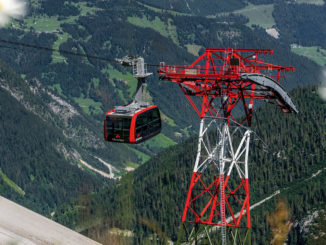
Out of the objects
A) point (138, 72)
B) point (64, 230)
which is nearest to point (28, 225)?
point (64, 230)

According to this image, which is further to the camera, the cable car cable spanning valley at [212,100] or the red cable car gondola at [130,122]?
the red cable car gondola at [130,122]

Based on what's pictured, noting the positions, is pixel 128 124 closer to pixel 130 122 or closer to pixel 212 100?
pixel 130 122

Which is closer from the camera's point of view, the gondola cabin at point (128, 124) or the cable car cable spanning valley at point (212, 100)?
the cable car cable spanning valley at point (212, 100)

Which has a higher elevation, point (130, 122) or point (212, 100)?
point (212, 100)

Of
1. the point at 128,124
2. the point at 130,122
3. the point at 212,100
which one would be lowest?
the point at 128,124

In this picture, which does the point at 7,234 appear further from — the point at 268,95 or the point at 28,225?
the point at 268,95

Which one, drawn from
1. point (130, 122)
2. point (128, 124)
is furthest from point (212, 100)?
point (128, 124)

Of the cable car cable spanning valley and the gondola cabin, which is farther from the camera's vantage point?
the gondola cabin

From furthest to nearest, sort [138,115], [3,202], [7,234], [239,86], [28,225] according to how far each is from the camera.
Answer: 1. [138,115]
2. [239,86]
3. [3,202]
4. [28,225]
5. [7,234]
